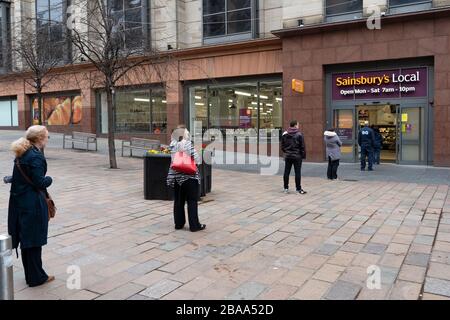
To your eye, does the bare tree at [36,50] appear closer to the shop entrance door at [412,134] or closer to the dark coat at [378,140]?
the dark coat at [378,140]

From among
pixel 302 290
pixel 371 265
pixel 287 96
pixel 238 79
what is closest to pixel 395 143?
pixel 287 96

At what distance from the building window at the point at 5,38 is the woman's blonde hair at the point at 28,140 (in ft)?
50.4

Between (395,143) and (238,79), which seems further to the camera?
(238,79)

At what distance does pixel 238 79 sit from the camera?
1989 cm

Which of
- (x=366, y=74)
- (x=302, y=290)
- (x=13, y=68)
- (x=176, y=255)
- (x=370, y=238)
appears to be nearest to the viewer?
(x=302, y=290)

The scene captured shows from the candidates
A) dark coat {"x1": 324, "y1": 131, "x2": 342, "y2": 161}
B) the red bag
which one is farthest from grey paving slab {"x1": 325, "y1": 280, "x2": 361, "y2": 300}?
dark coat {"x1": 324, "y1": 131, "x2": 342, "y2": 161}

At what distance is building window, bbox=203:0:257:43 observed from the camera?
1942 centimetres

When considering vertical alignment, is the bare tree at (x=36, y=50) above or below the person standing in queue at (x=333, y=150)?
above

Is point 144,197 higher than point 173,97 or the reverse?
the reverse

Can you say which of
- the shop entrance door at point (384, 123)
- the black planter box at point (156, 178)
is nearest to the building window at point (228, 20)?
the shop entrance door at point (384, 123)

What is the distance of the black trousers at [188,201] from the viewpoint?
6.36 m

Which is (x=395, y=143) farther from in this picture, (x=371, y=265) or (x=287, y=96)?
(x=371, y=265)

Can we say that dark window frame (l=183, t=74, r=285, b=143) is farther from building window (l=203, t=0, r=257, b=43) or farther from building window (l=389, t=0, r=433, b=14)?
building window (l=389, t=0, r=433, b=14)
